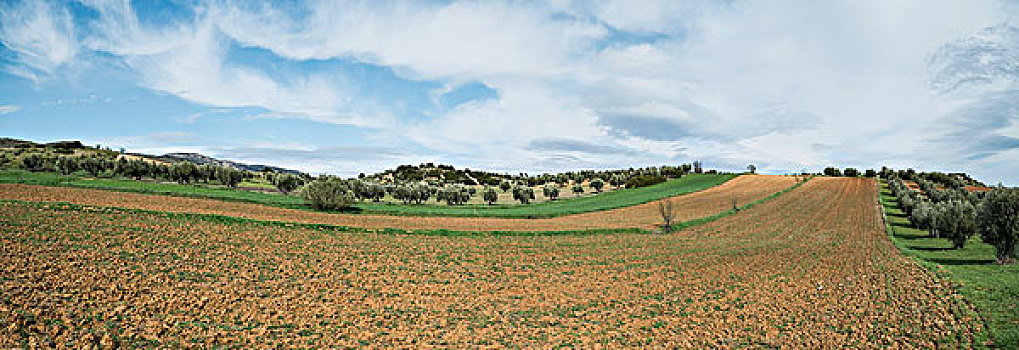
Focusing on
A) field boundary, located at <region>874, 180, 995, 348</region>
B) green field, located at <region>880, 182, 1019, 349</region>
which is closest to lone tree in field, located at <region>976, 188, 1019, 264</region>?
green field, located at <region>880, 182, 1019, 349</region>

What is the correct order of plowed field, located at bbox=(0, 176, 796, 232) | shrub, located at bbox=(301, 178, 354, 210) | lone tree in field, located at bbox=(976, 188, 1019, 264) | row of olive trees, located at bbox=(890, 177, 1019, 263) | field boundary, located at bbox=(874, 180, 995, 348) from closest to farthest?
field boundary, located at bbox=(874, 180, 995, 348) < lone tree in field, located at bbox=(976, 188, 1019, 264) < row of olive trees, located at bbox=(890, 177, 1019, 263) < plowed field, located at bbox=(0, 176, 796, 232) < shrub, located at bbox=(301, 178, 354, 210)

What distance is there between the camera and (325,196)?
4328 cm

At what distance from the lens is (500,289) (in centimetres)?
1833

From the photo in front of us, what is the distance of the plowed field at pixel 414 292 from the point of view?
1204 centimetres

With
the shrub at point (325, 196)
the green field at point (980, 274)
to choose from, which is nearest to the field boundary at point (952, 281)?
the green field at point (980, 274)

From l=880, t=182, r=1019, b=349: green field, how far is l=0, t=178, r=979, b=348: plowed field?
79 cm

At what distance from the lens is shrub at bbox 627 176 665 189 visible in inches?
3961

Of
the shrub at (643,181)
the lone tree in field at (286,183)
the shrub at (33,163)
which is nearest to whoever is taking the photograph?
the shrub at (33,163)

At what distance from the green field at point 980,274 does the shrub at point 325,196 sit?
4406cm

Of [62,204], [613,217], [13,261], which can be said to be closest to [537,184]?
[613,217]

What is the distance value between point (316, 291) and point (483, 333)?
6.99 meters

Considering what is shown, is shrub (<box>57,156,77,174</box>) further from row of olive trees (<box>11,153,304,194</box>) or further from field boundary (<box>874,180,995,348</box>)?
field boundary (<box>874,180,995,348</box>)

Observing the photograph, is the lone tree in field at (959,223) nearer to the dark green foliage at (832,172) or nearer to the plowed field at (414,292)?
the plowed field at (414,292)

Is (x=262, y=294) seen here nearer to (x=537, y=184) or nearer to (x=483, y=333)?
(x=483, y=333)
